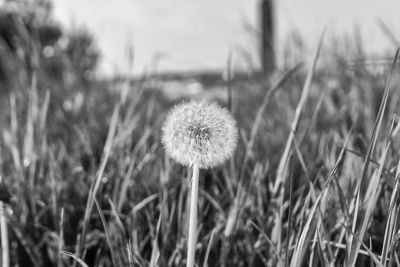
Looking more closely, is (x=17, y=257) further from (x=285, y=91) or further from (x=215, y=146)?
(x=285, y=91)

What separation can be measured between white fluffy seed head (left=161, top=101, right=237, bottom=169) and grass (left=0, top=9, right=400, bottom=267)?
0.12 m

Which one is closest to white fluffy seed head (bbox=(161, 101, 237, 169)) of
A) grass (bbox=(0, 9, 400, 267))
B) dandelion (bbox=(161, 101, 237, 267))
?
dandelion (bbox=(161, 101, 237, 267))

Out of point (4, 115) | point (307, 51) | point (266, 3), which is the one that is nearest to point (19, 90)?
point (4, 115)

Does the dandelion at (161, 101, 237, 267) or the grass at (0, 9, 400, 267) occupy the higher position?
the dandelion at (161, 101, 237, 267)

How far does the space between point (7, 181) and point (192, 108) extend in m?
0.77

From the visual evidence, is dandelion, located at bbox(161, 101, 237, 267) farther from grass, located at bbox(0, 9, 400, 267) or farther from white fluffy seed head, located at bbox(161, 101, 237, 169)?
grass, located at bbox(0, 9, 400, 267)

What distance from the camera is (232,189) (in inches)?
40.9

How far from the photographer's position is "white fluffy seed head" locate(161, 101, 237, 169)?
0.67m

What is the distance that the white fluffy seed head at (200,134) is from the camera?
67 centimetres

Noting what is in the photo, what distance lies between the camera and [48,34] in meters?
9.40

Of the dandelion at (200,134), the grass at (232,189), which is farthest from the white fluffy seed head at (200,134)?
the grass at (232,189)

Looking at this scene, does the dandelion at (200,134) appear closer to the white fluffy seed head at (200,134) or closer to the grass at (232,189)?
the white fluffy seed head at (200,134)

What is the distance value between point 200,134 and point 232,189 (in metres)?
0.38

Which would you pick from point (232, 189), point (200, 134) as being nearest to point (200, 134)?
point (200, 134)
